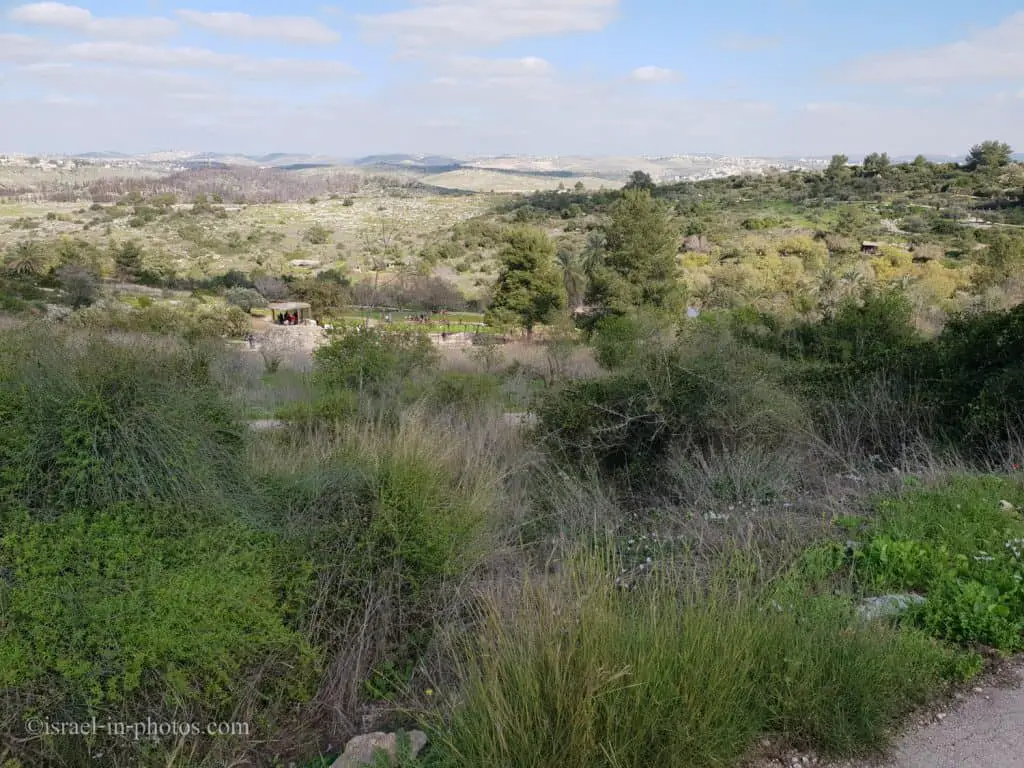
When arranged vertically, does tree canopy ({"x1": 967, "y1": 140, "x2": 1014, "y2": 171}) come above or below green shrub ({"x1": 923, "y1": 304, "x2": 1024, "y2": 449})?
above

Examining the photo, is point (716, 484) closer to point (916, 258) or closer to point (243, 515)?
point (243, 515)

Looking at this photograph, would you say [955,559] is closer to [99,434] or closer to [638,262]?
[99,434]

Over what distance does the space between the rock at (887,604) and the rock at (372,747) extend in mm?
2150

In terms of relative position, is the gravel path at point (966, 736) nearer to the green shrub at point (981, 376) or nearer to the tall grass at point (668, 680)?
the tall grass at point (668, 680)

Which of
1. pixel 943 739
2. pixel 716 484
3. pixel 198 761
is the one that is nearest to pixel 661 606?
pixel 943 739

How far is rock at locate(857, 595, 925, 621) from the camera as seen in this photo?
370 cm

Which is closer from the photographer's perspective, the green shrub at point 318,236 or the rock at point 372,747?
the rock at point 372,747

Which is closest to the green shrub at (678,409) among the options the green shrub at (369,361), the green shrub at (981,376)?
the green shrub at (981,376)

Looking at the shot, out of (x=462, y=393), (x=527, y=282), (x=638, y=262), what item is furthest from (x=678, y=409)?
(x=527, y=282)

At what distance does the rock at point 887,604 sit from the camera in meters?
3.70

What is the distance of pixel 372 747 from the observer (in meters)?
3.19

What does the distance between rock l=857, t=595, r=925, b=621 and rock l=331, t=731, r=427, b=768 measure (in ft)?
7.05

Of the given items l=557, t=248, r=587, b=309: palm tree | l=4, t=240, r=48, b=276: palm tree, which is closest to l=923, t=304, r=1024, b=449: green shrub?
l=557, t=248, r=587, b=309: palm tree

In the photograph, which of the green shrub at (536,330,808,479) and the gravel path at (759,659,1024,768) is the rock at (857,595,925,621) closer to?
the gravel path at (759,659,1024,768)
